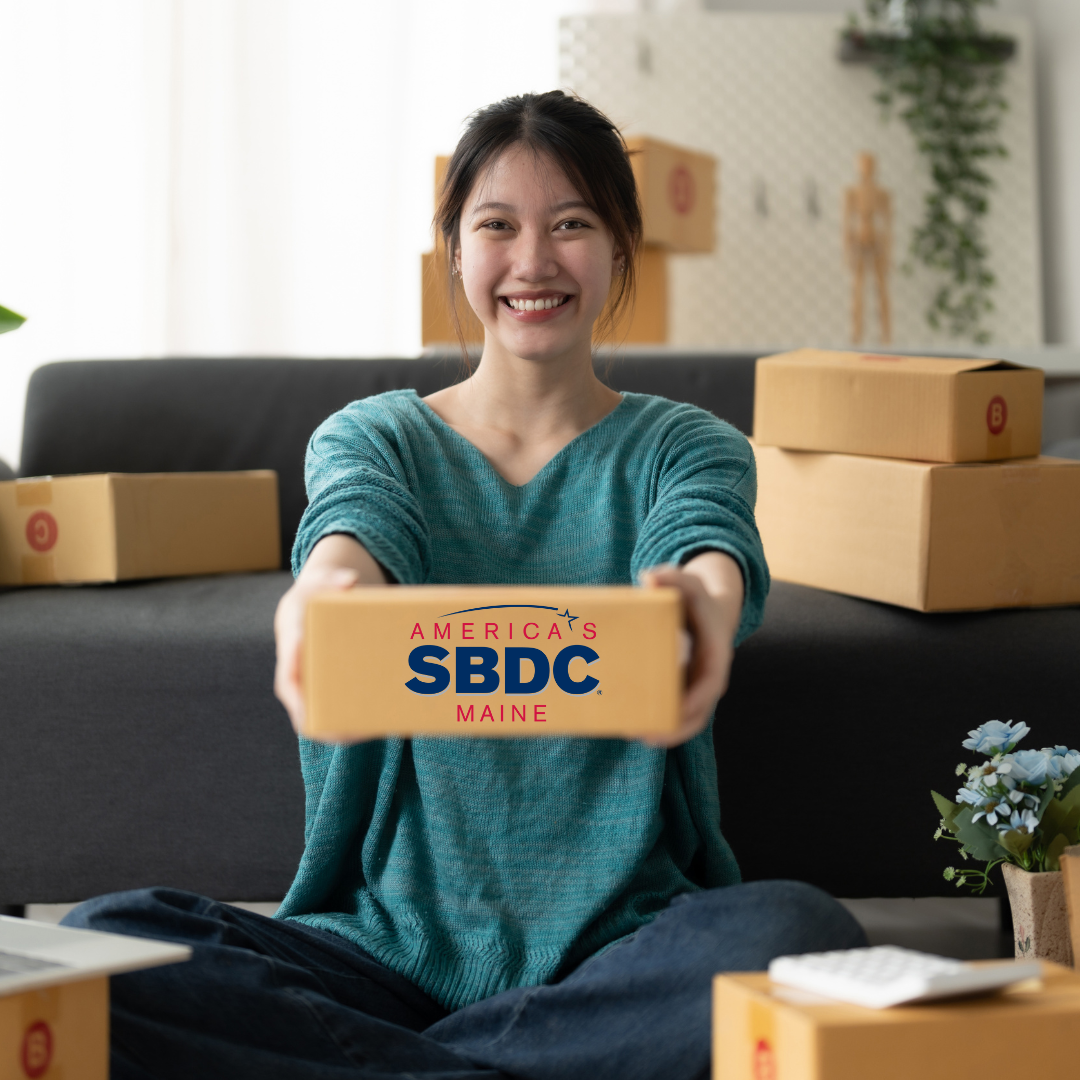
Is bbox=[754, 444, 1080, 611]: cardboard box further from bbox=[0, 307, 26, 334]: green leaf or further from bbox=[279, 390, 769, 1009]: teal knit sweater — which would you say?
bbox=[0, 307, 26, 334]: green leaf

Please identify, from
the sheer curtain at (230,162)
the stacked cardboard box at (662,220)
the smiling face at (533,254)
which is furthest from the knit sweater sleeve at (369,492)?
the sheer curtain at (230,162)

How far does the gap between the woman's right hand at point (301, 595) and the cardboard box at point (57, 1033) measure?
220 mm

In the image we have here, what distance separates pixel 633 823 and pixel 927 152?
2875mm

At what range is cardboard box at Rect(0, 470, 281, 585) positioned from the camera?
5.67ft

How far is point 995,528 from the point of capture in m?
1.42

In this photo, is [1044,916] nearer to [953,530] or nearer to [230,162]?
[953,530]

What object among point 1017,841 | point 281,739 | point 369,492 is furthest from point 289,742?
point 1017,841

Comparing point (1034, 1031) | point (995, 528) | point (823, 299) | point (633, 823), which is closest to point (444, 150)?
point (823, 299)

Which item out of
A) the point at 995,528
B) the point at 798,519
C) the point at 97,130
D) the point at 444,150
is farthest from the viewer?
the point at 444,150

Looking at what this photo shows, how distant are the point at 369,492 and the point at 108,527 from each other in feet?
2.98

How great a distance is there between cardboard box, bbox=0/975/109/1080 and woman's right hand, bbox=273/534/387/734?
0.22 meters

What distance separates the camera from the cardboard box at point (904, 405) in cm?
141

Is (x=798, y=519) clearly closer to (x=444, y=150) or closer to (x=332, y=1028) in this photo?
(x=332, y=1028)

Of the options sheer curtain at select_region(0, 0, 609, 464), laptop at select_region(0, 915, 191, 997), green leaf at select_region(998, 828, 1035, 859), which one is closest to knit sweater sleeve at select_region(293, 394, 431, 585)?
laptop at select_region(0, 915, 191, 997)
